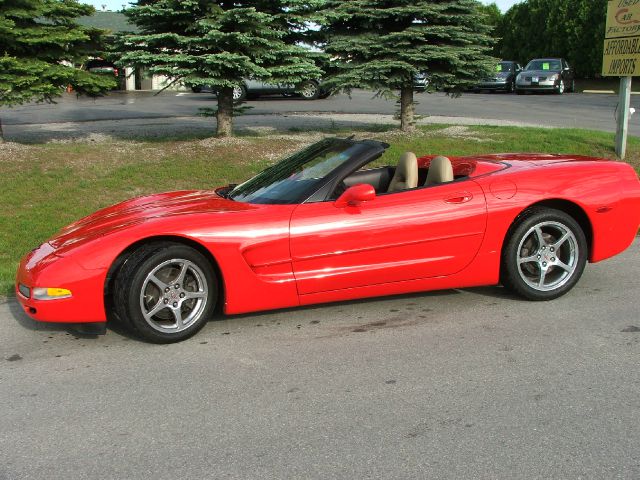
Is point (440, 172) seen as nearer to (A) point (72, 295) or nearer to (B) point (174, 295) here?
(B) point (174, 295)

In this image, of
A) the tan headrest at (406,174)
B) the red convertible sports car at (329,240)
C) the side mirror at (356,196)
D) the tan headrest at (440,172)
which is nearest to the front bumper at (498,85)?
the red convertible sports car at (329,240)

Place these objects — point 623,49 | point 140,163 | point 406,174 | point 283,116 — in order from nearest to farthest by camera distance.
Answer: point 406,174, point 140,163, point 623,49, point 283,116

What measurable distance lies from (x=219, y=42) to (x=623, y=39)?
20.6 feet

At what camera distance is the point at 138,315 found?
4484 millimetres

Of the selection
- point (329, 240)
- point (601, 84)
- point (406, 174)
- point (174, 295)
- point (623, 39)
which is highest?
point (601, 84)

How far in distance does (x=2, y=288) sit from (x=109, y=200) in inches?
130

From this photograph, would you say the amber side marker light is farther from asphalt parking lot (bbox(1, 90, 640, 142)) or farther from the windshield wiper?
asphalt parking lot (bbox(1, 90, 640, 142))

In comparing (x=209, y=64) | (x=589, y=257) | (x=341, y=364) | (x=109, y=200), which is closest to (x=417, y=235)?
(x=341, y=364)

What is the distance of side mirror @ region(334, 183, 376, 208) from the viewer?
15.8 feet

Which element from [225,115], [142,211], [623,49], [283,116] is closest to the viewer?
[142,211]

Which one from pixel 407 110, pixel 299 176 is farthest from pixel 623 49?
pixel 299 176

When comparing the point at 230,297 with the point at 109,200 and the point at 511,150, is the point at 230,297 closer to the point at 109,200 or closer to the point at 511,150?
the point at 109,200

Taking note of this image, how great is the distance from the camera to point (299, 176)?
528 cm

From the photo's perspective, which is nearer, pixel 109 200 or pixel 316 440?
pixel 316 440
